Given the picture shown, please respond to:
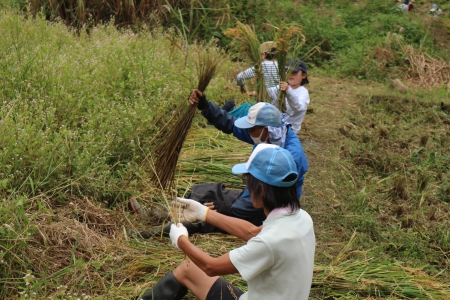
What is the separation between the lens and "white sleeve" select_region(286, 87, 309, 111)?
4.75 m

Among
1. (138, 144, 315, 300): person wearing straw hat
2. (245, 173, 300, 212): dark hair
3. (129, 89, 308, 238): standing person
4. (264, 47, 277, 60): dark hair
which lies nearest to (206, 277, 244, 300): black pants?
(138, 144, 315, 300): person wearing straw hat

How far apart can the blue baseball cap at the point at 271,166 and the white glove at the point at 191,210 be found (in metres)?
0.61

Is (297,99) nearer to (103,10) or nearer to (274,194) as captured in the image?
(274,194)

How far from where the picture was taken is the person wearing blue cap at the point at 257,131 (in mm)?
3521

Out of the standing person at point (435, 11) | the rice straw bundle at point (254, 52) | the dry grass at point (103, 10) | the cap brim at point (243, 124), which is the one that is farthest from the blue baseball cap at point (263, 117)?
the standing person at point (435, 11)

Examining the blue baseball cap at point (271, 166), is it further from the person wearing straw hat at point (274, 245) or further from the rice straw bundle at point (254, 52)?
the rice straw bundle at point (254, 52)

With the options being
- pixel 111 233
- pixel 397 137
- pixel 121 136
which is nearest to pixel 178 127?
pixel 121 136

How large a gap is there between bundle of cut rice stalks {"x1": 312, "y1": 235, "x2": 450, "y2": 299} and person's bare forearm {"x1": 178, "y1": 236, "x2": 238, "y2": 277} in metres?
1.16

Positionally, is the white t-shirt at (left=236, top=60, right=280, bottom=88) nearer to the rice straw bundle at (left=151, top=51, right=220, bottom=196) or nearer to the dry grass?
the rice straw bundle at (left=151, top=51, right=220, bottom=196)

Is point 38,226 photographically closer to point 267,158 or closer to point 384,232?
point 267,158

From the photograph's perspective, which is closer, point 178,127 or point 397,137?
point 178,127

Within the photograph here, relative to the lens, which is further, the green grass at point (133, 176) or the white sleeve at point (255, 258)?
the green grass at point (133, 176)

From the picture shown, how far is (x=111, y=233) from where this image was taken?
3697 millimetres

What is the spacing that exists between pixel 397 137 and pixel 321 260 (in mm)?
3095
